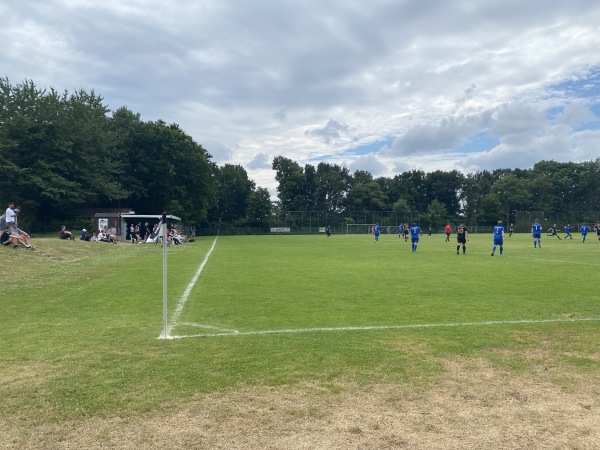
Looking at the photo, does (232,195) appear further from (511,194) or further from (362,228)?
(511,194)

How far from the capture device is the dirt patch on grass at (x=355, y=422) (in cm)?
372

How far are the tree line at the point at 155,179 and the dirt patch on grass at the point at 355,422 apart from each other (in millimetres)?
43683

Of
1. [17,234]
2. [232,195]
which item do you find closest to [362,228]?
[232,195]

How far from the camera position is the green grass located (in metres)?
4.97

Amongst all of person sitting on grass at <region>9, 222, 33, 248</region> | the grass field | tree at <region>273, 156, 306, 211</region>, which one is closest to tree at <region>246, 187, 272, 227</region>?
tree at <region>273, 156, 306, 211</region>

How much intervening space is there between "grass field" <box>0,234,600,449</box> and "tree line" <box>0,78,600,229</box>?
37.9 m

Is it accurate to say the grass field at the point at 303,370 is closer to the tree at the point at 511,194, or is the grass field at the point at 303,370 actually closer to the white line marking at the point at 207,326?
the white line marking at the point at 207,326

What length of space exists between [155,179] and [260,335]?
57.9m

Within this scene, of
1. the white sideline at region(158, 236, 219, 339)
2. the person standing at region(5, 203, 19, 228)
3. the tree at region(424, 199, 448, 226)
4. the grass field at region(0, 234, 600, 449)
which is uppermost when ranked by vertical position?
the tree at region(424, 199, 448, 226)

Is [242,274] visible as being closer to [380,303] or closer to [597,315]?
[380,303]

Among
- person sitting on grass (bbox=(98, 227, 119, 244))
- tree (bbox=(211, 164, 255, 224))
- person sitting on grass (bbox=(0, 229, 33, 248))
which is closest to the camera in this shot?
person sitting on grass (bbox=(0, 229, 33, 248))

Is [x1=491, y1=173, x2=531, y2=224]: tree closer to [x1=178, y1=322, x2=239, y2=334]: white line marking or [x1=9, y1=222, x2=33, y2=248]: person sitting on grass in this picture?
[x1=9, y1=222, x2=33, y2=248]: person sitting on grass

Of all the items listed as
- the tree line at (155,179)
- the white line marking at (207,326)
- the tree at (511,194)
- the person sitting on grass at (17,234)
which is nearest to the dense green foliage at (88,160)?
the tree line at (155,179)

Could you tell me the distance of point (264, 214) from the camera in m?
92.5
